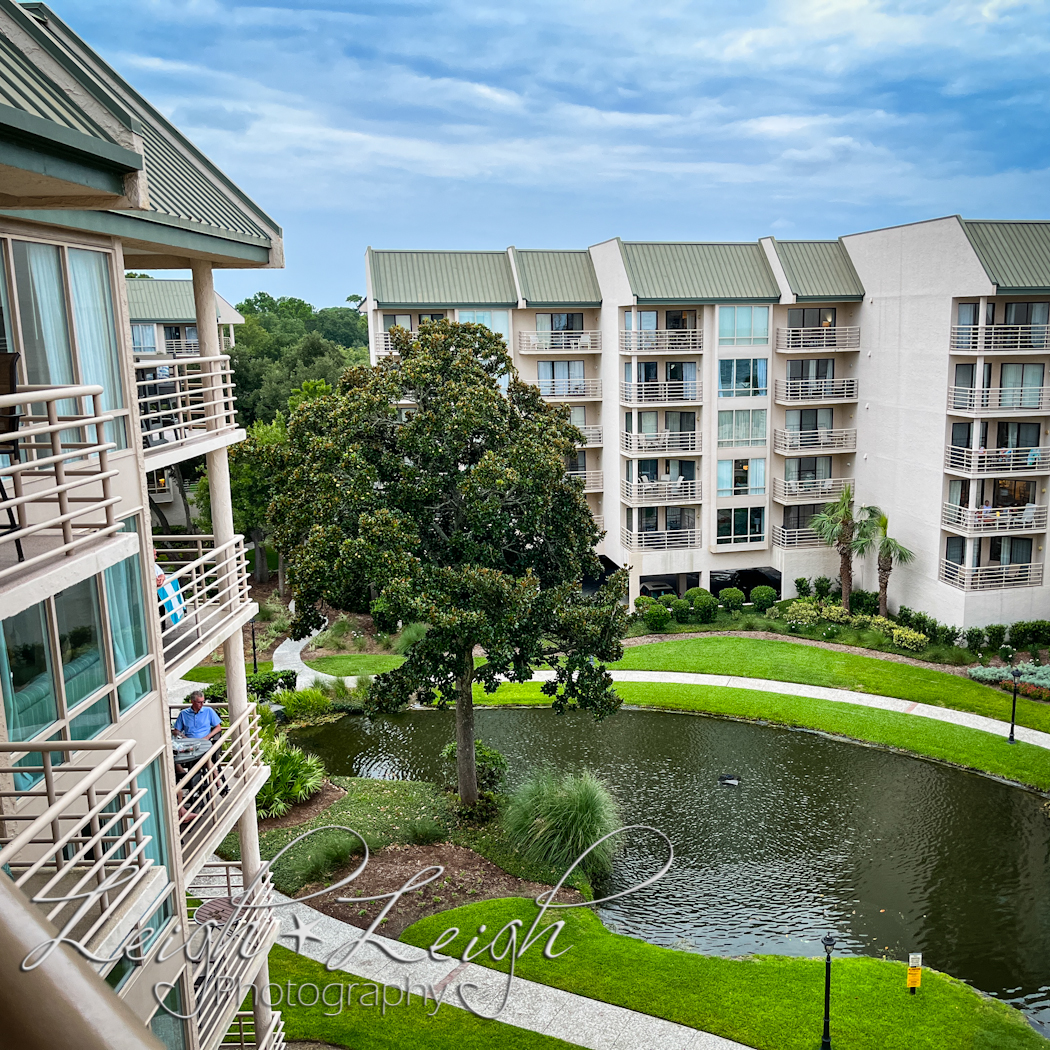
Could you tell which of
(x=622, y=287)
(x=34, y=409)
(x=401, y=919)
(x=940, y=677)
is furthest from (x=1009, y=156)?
(x=34, y=409)

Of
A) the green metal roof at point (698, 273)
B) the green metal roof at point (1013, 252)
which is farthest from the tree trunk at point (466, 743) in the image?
the green metal roof at point (1013, 252)

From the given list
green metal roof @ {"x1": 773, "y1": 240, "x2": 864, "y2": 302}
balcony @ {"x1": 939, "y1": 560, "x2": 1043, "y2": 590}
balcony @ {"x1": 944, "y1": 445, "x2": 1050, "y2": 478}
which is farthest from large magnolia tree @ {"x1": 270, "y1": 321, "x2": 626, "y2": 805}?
green metal roof @ {"x1": 773, "y1": 240, "x2": 864, "y2": 302}

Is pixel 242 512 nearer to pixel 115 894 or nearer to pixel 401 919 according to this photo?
pixel 401 919

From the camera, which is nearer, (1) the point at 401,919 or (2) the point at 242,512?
(1) the point at 401,919

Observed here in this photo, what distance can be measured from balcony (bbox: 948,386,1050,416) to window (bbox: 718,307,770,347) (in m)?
7.90

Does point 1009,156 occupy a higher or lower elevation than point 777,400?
higher

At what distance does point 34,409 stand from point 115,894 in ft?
13.9

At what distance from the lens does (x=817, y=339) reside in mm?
37875

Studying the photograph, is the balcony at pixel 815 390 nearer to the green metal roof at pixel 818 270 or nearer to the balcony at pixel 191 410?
the green metal roof at pixel 818 270

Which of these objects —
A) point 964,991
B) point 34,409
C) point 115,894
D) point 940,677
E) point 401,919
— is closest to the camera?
point 115,894

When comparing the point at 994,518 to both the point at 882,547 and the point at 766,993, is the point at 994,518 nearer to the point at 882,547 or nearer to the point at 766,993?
the point at 882,547

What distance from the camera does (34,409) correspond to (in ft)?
28.0

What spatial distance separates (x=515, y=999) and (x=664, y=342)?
88.4 feet

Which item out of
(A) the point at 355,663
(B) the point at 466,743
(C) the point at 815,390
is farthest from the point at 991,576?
(A) the point at 355,663
